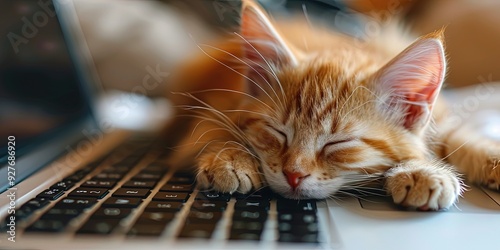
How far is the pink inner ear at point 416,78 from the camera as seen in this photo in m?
0.76

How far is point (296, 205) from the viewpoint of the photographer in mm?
717

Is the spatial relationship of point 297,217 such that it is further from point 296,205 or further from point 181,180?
point 181,180

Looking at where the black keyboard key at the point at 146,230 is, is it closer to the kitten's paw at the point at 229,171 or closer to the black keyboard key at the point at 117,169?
the kitten's paw at the point at 229,171

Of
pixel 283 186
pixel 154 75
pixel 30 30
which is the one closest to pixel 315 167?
pixel 283 186

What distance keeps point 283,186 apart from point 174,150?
0.32m

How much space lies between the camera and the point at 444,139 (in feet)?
3.15

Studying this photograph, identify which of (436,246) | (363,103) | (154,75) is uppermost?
(154,75)

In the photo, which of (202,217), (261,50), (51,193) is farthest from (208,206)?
(261,50)

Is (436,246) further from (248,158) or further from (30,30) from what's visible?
(30,30)

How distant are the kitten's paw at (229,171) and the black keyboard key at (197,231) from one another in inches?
6.0

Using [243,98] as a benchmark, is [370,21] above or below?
above

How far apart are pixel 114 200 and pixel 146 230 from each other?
0.43ft

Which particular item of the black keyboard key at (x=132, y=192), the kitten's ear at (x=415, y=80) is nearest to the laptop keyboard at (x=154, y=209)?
the black keyboard key at (x=132, y=192)

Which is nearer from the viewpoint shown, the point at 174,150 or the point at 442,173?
the point at 442,173
